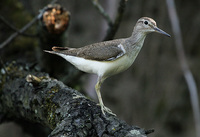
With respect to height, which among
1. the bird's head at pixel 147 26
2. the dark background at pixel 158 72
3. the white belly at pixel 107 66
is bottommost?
the white belly at pixel 107 66

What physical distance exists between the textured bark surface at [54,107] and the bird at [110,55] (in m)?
0.53

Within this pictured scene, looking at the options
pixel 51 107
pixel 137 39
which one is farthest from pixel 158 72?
pixel 51 107

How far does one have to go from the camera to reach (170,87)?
6.58 meters

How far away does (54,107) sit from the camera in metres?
3.21

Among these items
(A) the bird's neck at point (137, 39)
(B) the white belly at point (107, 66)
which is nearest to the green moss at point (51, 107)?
(B) the white belly at point (107, 66)

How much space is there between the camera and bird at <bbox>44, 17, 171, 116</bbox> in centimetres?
378

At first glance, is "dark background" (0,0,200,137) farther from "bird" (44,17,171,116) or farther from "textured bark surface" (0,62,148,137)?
"bird" (44,17,171,116)

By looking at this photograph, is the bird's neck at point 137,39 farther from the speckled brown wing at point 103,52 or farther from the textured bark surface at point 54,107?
the textured bark surface at point 54,107

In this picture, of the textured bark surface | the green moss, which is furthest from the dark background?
the green moss

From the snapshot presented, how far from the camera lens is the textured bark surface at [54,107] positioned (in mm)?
2718

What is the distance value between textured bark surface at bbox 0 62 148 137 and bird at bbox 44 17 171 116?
529mm

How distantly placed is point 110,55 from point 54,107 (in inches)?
43.8

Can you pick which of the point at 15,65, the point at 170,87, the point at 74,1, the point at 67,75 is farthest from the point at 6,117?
the point at 74,1

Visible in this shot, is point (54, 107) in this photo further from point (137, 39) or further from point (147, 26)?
point (147, 26)
